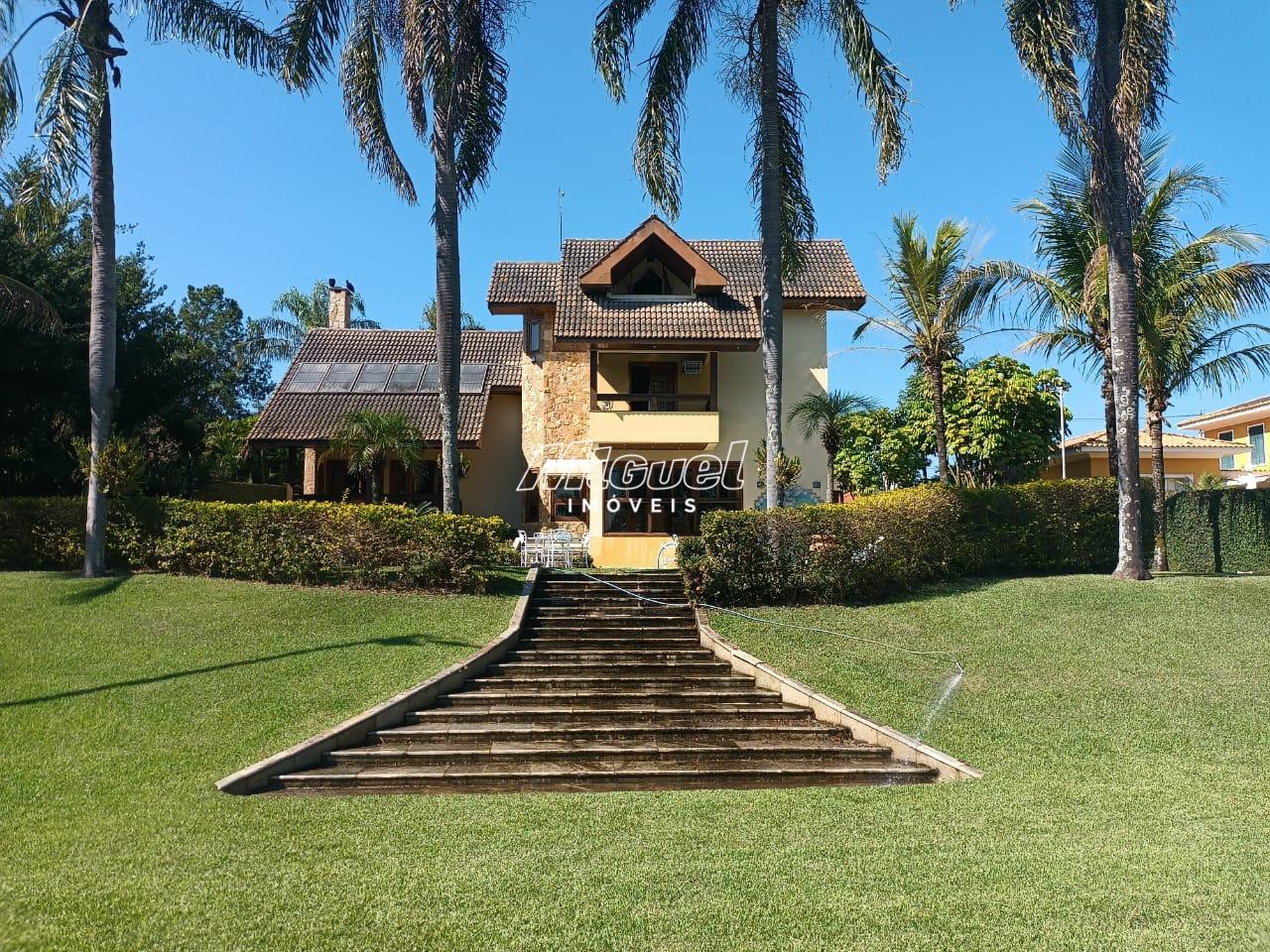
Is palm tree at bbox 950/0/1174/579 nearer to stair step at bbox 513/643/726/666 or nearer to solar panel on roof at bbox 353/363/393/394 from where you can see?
stair step at bbox 513/643/726/666

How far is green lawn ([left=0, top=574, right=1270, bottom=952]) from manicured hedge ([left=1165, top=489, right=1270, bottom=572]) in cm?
399

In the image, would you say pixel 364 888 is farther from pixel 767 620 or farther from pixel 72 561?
pixel 72 561

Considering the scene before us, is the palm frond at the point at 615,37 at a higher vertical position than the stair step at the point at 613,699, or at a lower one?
higher

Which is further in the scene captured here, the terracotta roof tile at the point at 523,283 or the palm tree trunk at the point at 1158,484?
the terracotta roof tile at the point at 523,283

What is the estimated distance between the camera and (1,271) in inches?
703

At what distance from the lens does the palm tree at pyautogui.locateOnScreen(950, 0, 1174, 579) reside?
15.1m

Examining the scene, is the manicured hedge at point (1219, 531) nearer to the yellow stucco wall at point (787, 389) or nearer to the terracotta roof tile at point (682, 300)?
the yellow stucco wall at point (787, 389)

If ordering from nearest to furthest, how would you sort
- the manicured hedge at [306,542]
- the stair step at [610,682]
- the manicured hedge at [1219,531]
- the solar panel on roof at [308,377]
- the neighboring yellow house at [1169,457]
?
the stair step at [610,682] → the manicured hedge at [306,542] → the manicured hedge at [1219,531] → the solar panel on roof at [308,377] → the neighboring yellow house at [1169,457]

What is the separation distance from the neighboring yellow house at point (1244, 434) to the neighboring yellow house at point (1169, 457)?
787mm

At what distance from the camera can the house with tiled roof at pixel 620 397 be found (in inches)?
842

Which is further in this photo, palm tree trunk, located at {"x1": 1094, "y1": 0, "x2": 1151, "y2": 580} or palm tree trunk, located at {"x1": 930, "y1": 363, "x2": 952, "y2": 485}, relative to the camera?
palm tree trunk, located at {"x1": 930, "y1": 363, "x2": 952, "y2": 485}

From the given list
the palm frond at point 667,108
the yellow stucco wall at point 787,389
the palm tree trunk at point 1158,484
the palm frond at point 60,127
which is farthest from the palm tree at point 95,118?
the palm tree trunk at point 1158,484

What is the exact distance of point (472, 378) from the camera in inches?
1011

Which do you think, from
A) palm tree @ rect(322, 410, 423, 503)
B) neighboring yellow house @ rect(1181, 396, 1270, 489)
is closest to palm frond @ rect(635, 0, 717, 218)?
palm tree @ rect(322, 410, 423, 503)
